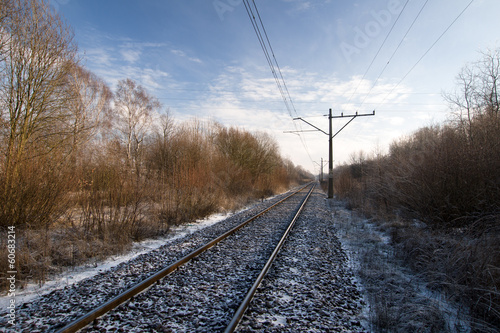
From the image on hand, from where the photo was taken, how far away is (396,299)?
3.90m

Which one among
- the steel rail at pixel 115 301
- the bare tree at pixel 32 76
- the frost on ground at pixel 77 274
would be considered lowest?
the frost on ground at pixel 77 274

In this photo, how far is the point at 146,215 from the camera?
870 cm

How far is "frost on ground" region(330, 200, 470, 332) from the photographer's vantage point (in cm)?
315

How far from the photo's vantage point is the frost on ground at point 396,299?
10.4ft

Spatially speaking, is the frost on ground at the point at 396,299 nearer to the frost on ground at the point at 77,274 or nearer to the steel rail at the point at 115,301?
the steel rail at the point at 115,301

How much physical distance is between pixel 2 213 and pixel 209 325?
5949mm

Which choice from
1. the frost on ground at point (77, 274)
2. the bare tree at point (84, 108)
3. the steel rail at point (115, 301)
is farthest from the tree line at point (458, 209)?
the bare tree at point (84, 108)

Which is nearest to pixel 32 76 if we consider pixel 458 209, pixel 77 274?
pixel 77 274

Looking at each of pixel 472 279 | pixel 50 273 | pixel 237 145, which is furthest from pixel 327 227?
pixel 237 145

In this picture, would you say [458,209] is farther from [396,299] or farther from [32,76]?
[32,76]

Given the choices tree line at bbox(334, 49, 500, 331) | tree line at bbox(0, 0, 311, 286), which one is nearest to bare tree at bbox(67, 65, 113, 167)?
tree line at bbox(0, 0, 311, 286)

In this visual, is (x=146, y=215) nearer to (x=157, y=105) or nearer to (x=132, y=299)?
(x=132, y=299)

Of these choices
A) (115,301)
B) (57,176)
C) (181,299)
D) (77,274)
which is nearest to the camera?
(115,301)

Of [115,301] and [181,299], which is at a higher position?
[115,301]
